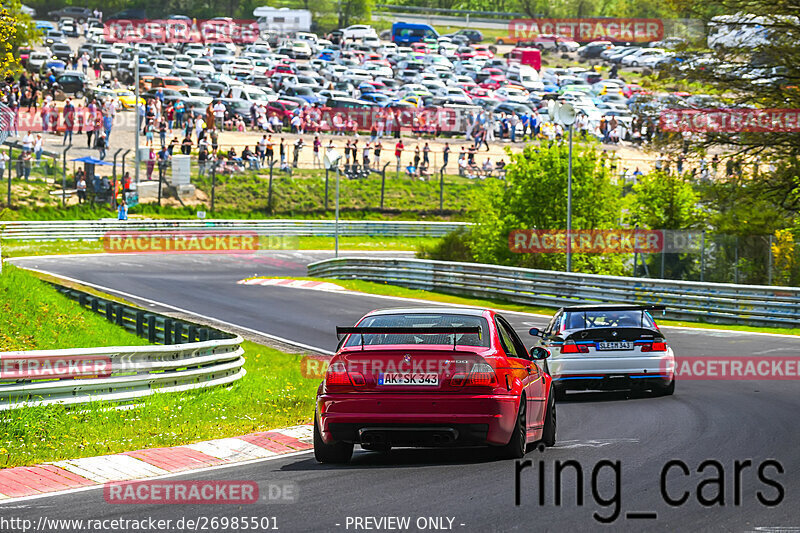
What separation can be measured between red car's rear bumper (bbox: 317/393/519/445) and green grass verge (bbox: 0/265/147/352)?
38.1 feet

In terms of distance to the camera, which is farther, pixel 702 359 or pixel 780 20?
pixel 780 20

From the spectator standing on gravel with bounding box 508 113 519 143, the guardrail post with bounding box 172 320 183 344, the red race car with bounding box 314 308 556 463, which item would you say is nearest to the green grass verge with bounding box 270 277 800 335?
the guardrail post with bounding box 172 320 183 344

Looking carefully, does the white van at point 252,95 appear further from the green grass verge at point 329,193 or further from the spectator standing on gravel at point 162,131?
the spectator standing on gravel at point 162,131

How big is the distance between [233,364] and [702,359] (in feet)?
30.2

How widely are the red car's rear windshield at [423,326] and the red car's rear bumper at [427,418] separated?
1.82ft

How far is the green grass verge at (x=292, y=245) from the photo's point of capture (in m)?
47.7

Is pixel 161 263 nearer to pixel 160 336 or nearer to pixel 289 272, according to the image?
pixel 289 272

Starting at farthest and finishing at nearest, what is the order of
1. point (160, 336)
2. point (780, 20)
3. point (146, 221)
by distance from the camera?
point (146, 221) → point (780, 20) → point (160, 336)

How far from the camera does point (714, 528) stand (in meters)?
7.08

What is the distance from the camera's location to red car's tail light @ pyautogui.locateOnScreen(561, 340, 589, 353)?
16.2 metres

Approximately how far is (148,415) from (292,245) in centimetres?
4305

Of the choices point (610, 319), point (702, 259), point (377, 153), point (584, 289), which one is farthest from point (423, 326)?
point (377, 153)

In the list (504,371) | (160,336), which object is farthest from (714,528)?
(160,336)

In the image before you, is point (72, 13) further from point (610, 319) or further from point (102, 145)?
point (610, 319)
